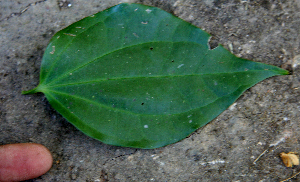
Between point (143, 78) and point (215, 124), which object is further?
point (215, 124)

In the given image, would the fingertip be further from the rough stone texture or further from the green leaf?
the green leaf

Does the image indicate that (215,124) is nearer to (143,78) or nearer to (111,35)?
(143,78)

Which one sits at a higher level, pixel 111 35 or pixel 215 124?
pixel 111 35

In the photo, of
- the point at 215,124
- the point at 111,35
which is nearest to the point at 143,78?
the point at 111,35

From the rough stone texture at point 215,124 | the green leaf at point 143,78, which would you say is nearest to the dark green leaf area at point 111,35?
the green leaf at point 143,78

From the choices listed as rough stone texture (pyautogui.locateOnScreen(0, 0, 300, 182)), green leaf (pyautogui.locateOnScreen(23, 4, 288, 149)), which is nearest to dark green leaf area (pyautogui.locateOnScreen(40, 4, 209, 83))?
green leaf (pyautogui.locateOnScreen(23, 4, 288, 149))

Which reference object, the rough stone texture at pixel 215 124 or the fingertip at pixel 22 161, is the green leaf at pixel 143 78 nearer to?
the rough stone texture at pixel 215 124
